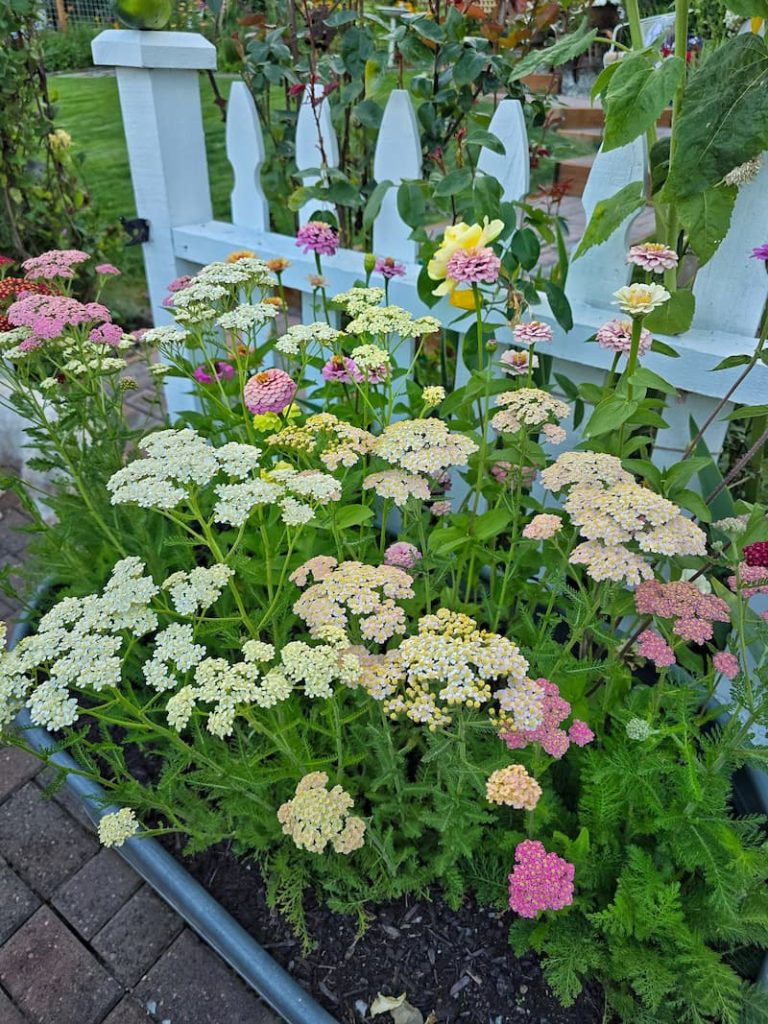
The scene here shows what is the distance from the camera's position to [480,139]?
1.33 meters

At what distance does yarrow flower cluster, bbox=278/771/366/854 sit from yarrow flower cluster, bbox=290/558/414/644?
0.20m

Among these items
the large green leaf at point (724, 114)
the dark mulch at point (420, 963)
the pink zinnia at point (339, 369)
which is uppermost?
the large green leaf at point (724, 114)

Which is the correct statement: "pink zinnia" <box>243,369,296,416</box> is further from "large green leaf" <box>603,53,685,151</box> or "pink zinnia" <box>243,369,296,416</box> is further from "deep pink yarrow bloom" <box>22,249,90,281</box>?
"large green leaf" <box>603,53,685,151</box>

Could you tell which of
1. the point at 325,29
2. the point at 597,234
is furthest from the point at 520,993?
the point at 325,29

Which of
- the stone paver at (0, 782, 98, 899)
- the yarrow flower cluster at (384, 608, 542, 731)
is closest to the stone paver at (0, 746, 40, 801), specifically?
Answer: the stone paver at (0, 782, 98, 899)

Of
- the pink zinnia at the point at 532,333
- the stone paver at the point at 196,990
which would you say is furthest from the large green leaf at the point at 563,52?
the stone paver at the point at 196,990

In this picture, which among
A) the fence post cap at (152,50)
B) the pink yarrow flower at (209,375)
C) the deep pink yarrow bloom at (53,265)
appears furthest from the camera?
the fence post cap at (152,50)

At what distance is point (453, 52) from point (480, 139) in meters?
0.50

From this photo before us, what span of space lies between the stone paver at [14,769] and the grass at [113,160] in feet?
7.94

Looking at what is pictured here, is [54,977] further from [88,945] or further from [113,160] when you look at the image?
[113,160]

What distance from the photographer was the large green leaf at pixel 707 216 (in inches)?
42.3

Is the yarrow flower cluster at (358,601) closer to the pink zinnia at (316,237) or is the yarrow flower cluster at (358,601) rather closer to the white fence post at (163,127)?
Answer: the pink zinnia at (316,237)

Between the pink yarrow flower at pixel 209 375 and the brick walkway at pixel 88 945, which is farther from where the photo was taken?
the pink yarrow flower at pixel 209 375

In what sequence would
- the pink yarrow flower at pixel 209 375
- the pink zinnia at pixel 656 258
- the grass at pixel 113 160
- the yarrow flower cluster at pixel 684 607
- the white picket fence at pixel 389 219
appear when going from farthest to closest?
the grass at pixel 113 160, the pink yarrow flower at pixel 209 375, the white picket fence at pixel 389 219, the pink zinnia at pixel 656 258, the yarrow flower cluster at pixel 684 607
